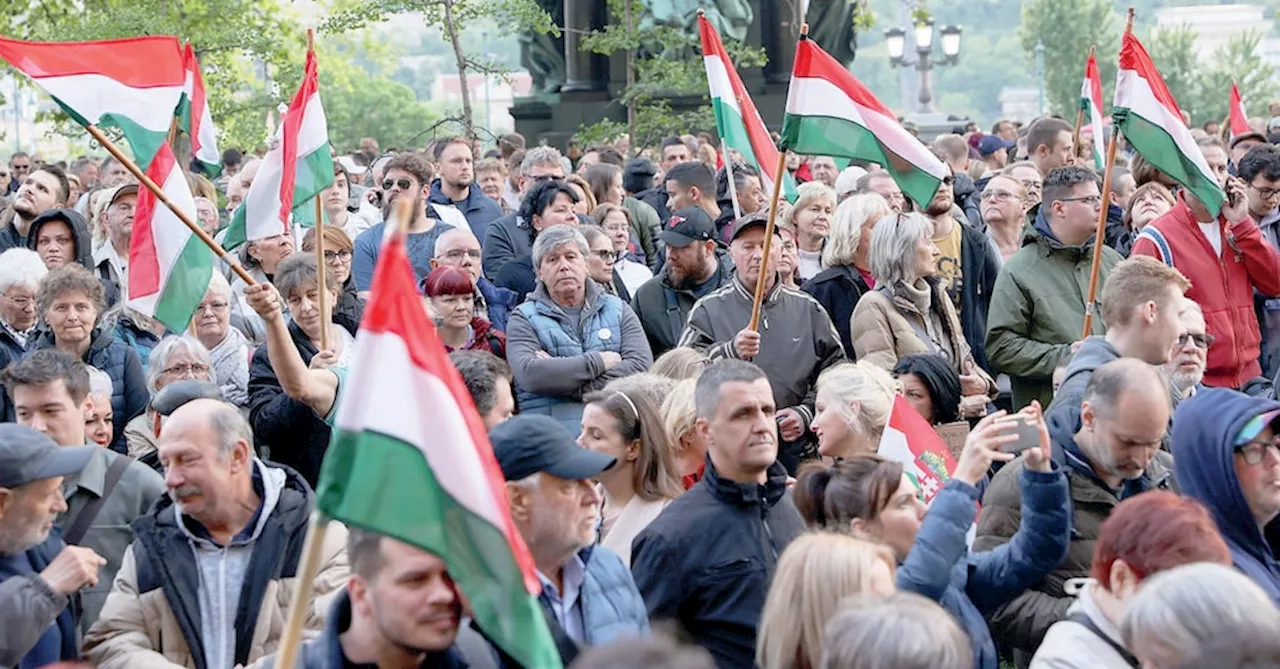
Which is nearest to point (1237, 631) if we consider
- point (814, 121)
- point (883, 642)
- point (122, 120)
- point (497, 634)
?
point (883, 642)

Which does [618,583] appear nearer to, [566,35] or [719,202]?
[719,202]

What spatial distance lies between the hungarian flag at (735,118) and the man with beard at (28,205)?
4697mm

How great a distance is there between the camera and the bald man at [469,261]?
9.97 metres

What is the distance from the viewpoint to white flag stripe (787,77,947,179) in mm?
8844

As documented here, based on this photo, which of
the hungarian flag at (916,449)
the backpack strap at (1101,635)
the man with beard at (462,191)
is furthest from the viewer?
the man with beard at (462,191)

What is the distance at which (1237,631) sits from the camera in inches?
162

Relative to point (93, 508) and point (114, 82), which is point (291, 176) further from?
point (93, 508)

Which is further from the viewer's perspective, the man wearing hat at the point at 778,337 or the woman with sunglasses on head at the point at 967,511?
the man wearing hat at the point at 778,337

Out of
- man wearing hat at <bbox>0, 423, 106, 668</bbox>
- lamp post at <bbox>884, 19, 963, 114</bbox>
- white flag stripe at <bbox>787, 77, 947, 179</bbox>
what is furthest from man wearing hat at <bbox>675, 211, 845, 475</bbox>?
lamp post at <bbox>884, 19, 963, 114</bbox>

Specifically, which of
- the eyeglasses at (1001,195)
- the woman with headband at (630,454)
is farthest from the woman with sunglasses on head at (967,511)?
the eyeglasses at (1001,195)

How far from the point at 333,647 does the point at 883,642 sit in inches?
49.1

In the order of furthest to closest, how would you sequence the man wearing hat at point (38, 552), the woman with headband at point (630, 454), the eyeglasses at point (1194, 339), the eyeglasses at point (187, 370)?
the eyeglasses at point (187, 370) < the eyeglasses at point (1194, 339) < the woman with headband at point (630, 454) < the man wearing hat at point (38, 552)

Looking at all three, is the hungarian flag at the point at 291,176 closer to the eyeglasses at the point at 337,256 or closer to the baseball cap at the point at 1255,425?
the eyeglasses at the point at 337,256

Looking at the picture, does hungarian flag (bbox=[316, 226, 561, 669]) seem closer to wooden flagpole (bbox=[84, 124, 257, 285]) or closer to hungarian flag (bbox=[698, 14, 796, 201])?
wooden flagpole (bbox=[84, 124, 257, 285])
